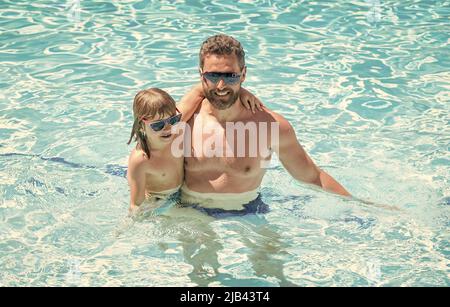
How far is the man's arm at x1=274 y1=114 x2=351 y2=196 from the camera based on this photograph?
4629 mm

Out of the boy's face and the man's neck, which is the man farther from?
the boy's face

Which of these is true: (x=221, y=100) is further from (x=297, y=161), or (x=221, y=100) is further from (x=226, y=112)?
(x=297, y=161)

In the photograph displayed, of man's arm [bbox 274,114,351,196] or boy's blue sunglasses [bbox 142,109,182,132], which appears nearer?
boy's blue sunglasses [bbox 142,109,182,132]

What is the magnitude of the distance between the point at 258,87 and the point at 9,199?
8.96 feet

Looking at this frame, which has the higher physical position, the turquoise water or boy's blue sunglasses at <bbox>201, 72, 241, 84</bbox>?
boy's blue sunglasses at <bbox>201, 72, 241, 84</bbox>

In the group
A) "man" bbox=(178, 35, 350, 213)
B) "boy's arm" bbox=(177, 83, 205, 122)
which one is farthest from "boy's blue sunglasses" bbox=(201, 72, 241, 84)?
"boy's arm" bbox=(177, 83, 205, 122)

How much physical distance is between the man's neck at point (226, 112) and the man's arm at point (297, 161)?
234 mm

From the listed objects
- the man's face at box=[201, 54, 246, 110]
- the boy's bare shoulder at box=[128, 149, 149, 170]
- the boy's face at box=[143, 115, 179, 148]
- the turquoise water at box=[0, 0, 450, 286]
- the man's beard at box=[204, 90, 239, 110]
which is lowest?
the turquoise water at box=[0, 0, 450, 286]

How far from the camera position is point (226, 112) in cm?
455

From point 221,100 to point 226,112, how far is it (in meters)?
0.19

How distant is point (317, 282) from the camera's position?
4535mm

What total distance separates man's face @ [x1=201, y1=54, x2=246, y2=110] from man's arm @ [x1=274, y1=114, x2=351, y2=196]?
1.27ft

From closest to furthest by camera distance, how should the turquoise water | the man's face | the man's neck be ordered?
the man's face < the man's neck < the turquoise water

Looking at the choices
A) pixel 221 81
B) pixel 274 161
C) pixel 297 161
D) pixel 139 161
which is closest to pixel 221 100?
pixel 221 81
